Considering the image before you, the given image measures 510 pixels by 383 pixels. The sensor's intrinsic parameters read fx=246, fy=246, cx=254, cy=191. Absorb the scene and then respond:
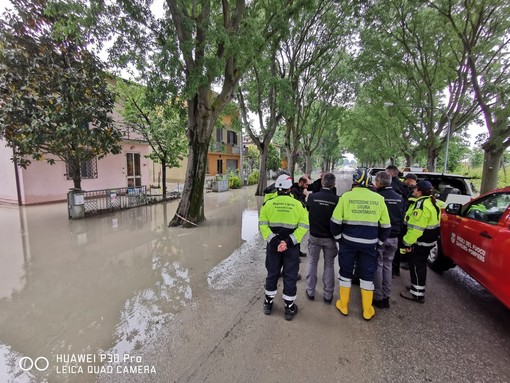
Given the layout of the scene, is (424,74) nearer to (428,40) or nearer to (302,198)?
(428,40)

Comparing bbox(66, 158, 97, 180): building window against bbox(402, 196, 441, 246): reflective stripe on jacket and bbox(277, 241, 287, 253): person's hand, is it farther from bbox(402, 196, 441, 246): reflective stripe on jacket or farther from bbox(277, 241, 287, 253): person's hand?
bbox(402, 196, 441, 246): reflective stripe on jacket

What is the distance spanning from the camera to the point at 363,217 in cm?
303

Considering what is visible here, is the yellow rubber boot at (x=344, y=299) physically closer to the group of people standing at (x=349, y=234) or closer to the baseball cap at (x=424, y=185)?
the group of people standing at (x=349, y=234)

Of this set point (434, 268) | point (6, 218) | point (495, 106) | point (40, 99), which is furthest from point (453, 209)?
point (6, 218)

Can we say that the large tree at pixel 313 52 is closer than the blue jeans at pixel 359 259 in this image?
No

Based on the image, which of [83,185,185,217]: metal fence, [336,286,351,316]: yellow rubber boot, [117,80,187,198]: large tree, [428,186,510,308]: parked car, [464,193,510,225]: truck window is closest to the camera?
[428,186,510,308]: parked car

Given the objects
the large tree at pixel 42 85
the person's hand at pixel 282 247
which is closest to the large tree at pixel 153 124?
the large tree at pixel 42 85

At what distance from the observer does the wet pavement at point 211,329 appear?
91.9 inches

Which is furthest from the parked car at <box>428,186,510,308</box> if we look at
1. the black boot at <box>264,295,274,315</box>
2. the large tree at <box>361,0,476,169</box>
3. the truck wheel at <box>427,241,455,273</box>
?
the large tree at <box>361,0,476,169</box>

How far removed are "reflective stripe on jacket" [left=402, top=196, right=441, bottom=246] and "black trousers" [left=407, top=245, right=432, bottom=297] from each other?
0.37ft

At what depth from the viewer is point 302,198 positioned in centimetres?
473

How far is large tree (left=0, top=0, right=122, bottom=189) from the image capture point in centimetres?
731

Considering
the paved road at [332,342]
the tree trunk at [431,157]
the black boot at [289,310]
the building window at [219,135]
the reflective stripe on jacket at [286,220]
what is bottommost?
the paved road at [332,342]

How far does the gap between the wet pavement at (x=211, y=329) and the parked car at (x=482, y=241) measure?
514 mm
